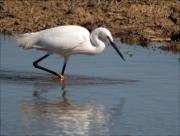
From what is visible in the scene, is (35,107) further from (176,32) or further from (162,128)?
(176,32)

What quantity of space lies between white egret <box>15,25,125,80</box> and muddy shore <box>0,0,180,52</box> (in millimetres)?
2995

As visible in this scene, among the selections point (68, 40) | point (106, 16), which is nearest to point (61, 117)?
point (68, 40)

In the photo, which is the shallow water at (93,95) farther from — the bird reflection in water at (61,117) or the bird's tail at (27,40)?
the bird's tail at (27,40)

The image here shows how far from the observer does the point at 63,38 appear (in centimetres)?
1162

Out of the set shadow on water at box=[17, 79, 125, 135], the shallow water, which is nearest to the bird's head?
the shallow water

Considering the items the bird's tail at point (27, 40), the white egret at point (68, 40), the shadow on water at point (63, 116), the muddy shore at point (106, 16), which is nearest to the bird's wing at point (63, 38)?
the white egret at point (68, 40)

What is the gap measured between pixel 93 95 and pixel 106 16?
19.3 feet

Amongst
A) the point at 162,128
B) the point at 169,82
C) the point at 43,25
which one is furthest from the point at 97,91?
the point at 43,25

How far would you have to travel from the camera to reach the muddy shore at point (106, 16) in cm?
1521

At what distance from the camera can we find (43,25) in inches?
618

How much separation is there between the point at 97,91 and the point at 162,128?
2118mm

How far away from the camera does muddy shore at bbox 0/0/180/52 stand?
15.2 meters

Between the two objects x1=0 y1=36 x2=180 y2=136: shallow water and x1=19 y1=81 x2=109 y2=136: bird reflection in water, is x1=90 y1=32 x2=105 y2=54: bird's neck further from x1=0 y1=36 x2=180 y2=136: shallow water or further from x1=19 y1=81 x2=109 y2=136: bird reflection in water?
x1=19 y1=81 x2=109 y2=136: bird reflection in water

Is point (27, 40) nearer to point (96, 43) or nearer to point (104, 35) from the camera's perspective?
point (96, 43)
